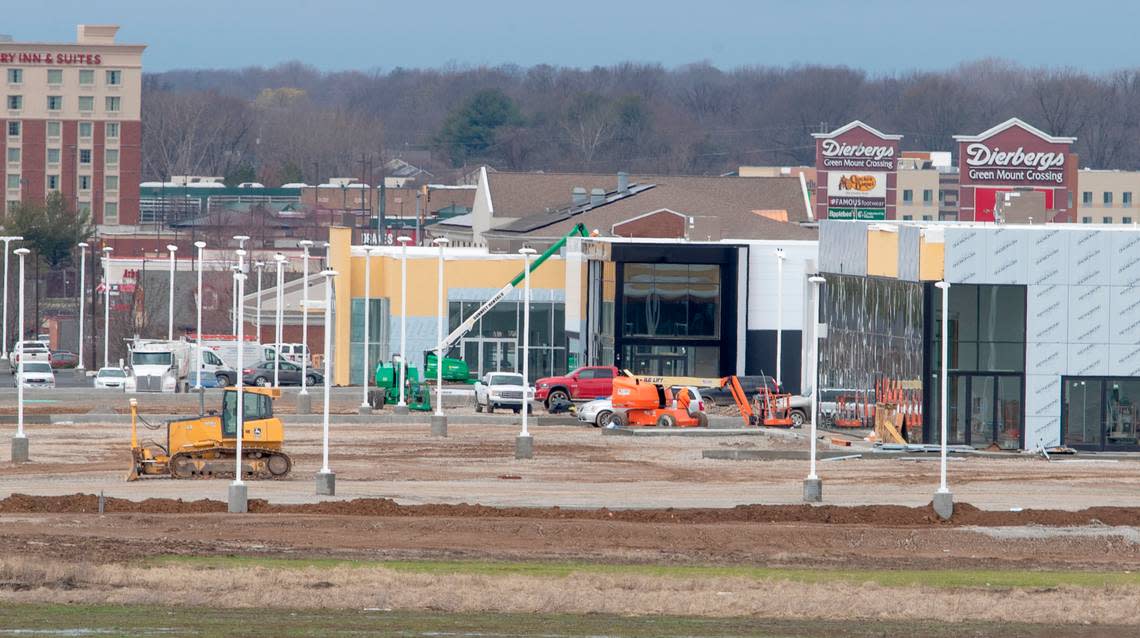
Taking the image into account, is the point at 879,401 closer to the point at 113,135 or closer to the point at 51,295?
the point at 51,295

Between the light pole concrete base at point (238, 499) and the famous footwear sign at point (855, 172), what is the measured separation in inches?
2180

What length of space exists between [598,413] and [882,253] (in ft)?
33.8

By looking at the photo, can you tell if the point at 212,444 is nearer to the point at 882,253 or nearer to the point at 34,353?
the point at 882,253

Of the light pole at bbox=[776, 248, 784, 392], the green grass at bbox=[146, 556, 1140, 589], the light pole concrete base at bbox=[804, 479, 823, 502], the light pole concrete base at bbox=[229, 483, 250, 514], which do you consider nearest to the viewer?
the green grass at bbox=[146, 556, 1140, 589]

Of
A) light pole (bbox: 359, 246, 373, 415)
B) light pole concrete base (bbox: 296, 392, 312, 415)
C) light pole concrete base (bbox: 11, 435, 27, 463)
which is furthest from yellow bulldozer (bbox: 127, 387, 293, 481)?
light pole (bbox: 359, 246, 373, 415)

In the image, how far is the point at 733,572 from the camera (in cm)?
2883

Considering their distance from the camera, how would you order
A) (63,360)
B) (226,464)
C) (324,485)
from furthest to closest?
(63,360)
(226,464)
(324,485)

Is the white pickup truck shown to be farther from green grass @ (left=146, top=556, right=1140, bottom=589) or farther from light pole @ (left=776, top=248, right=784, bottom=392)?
green grass @ (left=146, top=556, right=1140, bottom=589)

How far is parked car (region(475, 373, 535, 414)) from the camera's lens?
64.7 metres

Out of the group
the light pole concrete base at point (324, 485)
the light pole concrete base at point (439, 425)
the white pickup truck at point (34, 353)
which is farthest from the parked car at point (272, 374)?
the light pole concrete base at point (324, 485)

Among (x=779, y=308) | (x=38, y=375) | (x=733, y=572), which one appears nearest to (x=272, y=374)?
(x=38, y=375)

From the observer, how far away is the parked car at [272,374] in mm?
80438

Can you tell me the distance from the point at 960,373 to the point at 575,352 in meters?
30.8

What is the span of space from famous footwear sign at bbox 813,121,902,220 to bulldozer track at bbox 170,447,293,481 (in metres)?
48.9
